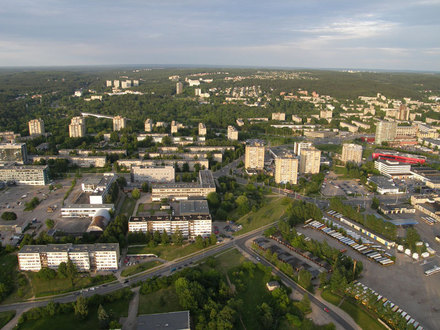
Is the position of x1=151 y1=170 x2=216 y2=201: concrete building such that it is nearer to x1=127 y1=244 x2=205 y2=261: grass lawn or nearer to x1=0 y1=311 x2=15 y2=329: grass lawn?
x1=127 y1=244 x2=205 y2=261: grass lawn

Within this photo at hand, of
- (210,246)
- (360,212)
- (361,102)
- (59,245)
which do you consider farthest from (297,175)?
(361,102)

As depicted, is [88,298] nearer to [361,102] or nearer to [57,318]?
[57,318]

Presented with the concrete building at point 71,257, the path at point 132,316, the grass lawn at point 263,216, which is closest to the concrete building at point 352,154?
the grass lawn at point 263,216

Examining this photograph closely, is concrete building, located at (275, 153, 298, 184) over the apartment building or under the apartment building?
under

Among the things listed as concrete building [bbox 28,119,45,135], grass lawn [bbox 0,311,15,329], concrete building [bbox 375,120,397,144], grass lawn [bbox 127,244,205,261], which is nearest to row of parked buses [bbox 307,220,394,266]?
grass lawn [bbox 127,244,205,261]

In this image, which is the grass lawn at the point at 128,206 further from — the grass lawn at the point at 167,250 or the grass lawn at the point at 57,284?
the grass lawn at the point at 57,284

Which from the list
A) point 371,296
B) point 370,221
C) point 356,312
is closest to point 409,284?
point 371,296
